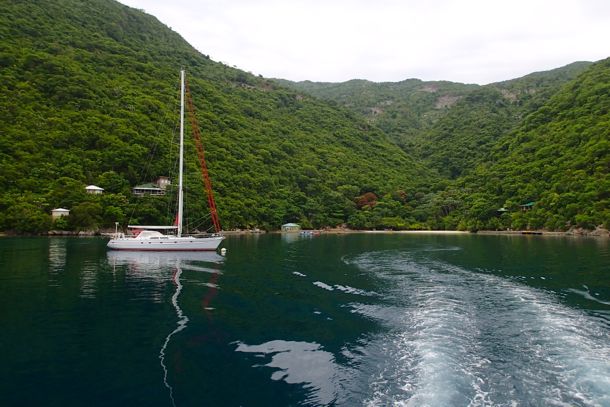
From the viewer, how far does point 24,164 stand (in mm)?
73812

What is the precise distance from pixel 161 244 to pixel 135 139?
5800 cm

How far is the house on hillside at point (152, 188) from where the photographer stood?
86.1 m

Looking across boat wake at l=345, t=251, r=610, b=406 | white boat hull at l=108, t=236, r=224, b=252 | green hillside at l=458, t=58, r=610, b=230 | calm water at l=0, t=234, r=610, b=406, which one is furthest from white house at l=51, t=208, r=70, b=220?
green hillside at l=458, t=58, r=610, b=230

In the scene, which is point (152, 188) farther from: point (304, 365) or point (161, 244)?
point (304, 365)

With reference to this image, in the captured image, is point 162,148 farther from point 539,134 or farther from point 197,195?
point 539,134

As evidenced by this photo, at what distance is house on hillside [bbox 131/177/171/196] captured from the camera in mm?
86062

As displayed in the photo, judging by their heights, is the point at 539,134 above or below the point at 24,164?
above

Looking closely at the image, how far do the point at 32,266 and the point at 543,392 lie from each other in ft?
112

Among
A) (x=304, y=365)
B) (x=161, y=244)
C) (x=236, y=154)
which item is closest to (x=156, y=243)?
(x=161, y=244)

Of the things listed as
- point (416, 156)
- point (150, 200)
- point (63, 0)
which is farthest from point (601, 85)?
point (63, 0)

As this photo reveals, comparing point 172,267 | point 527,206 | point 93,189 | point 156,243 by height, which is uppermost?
point 93,189

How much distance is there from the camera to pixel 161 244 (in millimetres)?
44875

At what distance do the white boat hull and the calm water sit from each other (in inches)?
595

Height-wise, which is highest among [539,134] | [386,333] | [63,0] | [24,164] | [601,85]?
[63,0]
